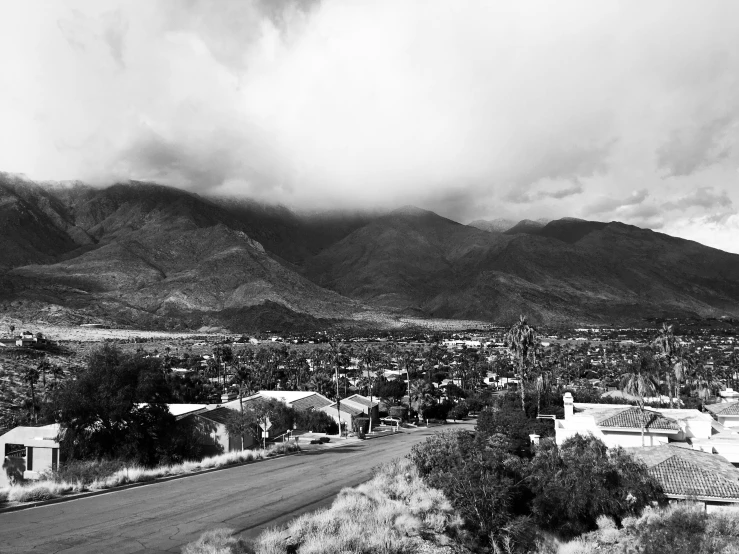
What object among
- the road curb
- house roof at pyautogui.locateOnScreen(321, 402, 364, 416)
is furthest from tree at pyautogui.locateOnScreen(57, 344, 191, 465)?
house roof at pyautogui.locateOnScreen(321, 402, 364, 416)

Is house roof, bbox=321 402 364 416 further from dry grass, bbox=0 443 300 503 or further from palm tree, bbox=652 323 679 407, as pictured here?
palm tree, bbox=652 323 679 407

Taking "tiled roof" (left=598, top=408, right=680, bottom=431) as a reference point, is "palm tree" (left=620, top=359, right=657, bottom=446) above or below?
above

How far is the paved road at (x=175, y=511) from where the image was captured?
18.0 meters

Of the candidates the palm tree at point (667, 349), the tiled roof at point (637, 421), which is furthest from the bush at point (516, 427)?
the palm tree at point (667, 349)

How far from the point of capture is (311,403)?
62969 mm

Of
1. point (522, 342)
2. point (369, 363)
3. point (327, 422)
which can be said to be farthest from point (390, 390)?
point (522, 342)

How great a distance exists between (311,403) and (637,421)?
3547cm

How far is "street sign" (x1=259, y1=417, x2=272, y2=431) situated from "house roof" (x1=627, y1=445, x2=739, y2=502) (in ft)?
90.0

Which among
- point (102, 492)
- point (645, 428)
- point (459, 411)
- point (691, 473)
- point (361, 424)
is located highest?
point (102, 492)

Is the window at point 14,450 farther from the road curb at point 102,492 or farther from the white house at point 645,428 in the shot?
the white house at point 645,428

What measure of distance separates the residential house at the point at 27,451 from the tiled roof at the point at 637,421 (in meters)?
34.6

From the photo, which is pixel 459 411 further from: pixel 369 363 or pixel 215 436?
pixel 215 436

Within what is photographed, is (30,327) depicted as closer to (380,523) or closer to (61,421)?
(61,421)

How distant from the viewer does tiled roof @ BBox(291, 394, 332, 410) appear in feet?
200
